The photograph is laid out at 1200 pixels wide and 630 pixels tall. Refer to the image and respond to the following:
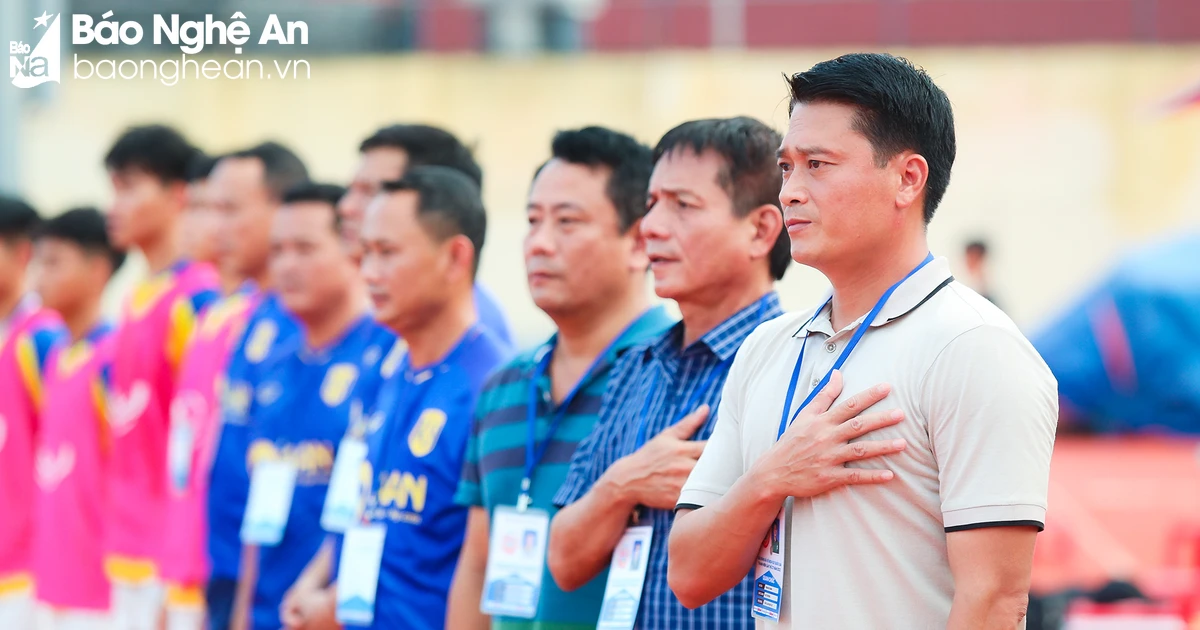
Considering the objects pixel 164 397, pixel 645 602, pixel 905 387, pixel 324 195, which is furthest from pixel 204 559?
pixel 905 387

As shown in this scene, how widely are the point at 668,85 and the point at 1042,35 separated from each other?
205 inches

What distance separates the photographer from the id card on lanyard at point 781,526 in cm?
213

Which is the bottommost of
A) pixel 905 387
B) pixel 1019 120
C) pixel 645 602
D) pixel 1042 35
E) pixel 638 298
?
pixel 645 602

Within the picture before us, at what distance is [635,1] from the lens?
1853 centimetres

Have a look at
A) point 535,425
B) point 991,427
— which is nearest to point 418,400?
point 535,425

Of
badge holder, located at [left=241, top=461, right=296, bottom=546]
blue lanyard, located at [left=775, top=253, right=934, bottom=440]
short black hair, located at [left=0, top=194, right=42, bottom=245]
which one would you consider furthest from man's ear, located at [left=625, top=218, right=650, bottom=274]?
short black hair, located at [left=0, top=194, right=42, bottom=245]

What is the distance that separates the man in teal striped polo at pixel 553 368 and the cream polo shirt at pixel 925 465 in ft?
3.84

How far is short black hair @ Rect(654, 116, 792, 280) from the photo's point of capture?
9.51 feet

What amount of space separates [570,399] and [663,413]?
0.45 m

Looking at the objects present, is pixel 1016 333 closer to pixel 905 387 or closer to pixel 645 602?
pixel 905 387

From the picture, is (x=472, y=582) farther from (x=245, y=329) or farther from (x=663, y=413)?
(x=245, y=329)

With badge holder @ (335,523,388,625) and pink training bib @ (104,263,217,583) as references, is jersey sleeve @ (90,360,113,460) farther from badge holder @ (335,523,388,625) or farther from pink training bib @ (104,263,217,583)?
badge holder @ (335,523,388,625)

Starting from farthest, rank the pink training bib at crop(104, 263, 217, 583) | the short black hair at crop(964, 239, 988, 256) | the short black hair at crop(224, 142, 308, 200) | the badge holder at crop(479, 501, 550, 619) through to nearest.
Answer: the short black hair at crop(964, 239, 988, 256), the short black hair at crop(224, 142, 308, 200), the pink training bib at crop(104, 263, 217, 583), the badge holder at crop(479, 501, 550, 619)

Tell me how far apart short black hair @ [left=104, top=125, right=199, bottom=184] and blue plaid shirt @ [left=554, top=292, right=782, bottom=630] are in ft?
12.5
